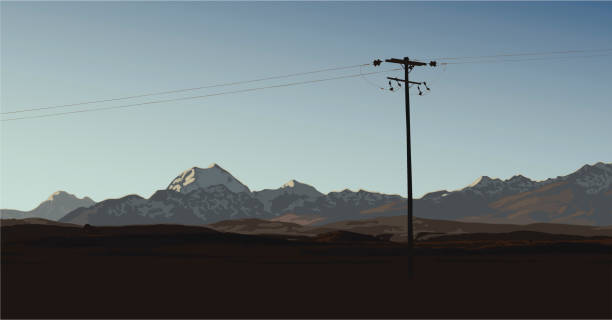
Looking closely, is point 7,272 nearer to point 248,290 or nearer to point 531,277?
point 248,290

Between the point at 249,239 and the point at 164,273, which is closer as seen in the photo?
the point at 164,273

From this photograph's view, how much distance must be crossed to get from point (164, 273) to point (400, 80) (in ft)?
67.4

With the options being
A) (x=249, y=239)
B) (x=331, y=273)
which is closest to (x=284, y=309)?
(x=331, y=273)

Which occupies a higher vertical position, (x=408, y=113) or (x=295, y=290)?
(x=408, y=113)

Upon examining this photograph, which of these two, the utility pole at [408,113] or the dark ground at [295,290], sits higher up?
the utility pole at [408,113]

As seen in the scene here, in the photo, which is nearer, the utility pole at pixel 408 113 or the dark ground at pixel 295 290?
the dark ground at pixel 295 290

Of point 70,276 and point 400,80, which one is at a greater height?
point 400,80

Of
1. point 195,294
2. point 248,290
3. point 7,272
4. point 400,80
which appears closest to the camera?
point 195,294

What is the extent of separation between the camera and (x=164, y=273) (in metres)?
48.7

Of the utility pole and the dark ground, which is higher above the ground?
the utility pole

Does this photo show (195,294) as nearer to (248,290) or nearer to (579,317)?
(248,290)

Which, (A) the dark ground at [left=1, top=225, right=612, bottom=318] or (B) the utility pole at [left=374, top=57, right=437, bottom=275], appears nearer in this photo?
(A) the dark ground at [left=1, top=225, right=612, bottom=318]

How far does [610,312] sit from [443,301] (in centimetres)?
707

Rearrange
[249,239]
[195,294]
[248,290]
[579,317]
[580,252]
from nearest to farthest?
[579,317] < [195,294] < [248,290] < [580,252] < [249,239]
